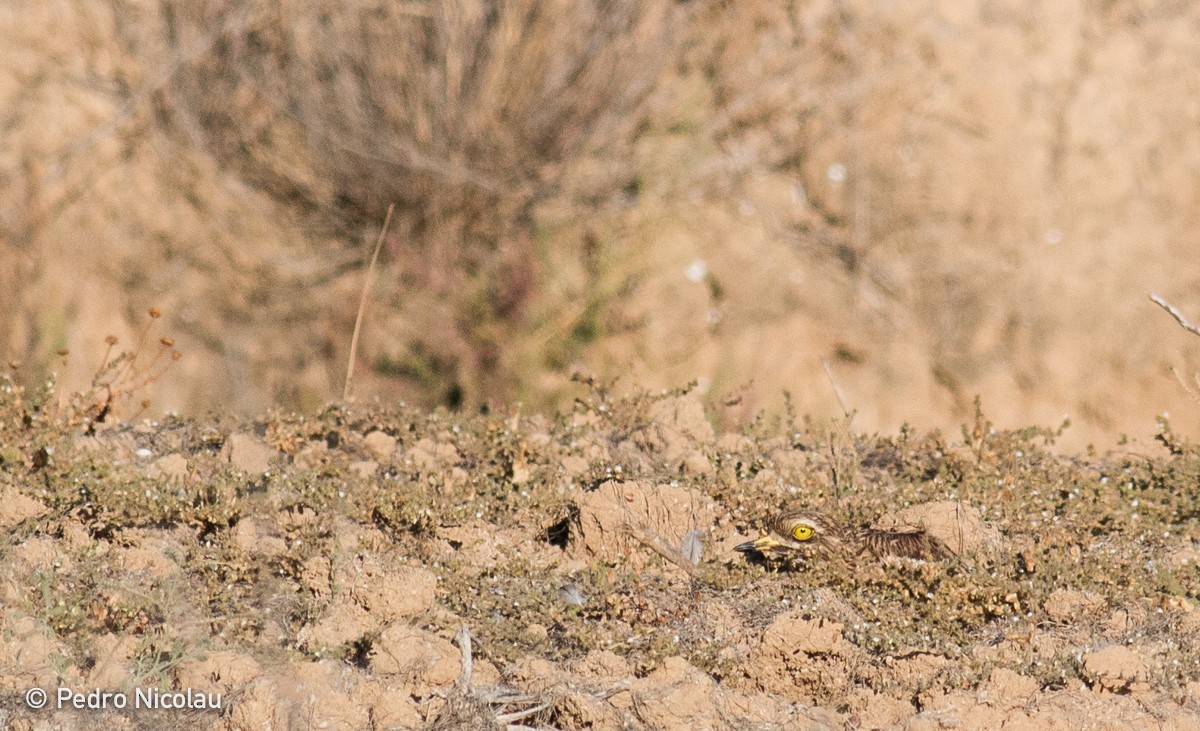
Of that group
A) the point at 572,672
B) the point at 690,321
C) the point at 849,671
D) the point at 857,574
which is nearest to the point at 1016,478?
the point at 857,574

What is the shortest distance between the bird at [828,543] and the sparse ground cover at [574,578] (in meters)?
0.04

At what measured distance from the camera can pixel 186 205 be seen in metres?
5.27

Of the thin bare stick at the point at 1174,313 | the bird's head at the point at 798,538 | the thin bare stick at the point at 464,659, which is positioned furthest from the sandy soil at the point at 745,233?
the thin bare stick at the point at 464,659

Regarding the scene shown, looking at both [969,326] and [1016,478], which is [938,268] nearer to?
[969,326]

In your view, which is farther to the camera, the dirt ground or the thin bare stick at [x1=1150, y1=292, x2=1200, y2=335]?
the dirt ground

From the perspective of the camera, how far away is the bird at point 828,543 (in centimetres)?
274

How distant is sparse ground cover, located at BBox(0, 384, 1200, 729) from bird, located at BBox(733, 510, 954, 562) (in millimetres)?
36

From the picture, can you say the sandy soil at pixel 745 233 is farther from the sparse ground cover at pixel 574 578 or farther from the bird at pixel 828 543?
the bird at pixel 828 543

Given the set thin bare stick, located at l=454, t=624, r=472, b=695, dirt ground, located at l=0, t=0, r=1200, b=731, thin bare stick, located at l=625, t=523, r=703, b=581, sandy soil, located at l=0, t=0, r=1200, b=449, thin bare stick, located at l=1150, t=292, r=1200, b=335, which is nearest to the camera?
thin bare stick, located at l=454, t=624, r=472, b=695

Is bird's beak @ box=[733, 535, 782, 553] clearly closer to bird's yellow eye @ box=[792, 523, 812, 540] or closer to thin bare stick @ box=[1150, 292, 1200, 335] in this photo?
bird's yellow eye @ box=[792, 523, 812, 540]

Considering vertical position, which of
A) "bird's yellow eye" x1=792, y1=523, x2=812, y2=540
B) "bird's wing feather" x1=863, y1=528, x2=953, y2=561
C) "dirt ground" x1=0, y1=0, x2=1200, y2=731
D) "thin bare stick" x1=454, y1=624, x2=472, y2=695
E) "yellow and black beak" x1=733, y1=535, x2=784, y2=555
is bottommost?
"thin bare stick" x1=454, y1=624, x2=472, y2=695

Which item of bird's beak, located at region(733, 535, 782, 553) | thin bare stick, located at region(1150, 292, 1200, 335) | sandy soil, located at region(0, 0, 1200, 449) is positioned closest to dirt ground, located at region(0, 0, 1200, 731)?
sandy soil, located at region(0, 0, 1200, 449)

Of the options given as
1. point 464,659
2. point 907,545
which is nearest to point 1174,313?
point 907,545

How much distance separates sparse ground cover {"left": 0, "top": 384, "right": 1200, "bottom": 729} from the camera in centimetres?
233
